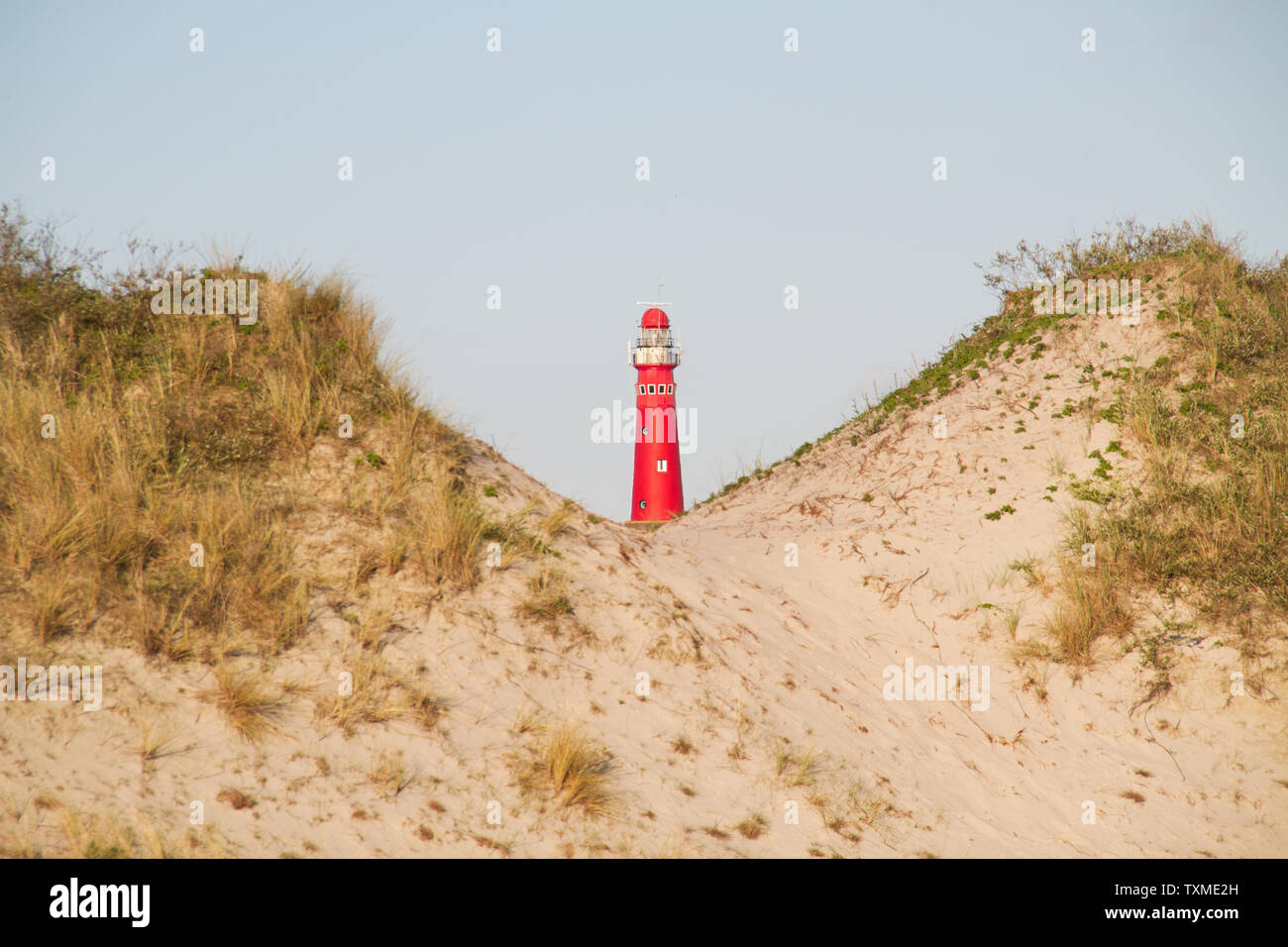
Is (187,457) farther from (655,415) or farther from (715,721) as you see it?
(655,415)

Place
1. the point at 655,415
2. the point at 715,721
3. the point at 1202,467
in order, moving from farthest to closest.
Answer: the point at 655,415
the point at 1202,467
the point at 715,721

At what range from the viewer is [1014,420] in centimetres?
1620

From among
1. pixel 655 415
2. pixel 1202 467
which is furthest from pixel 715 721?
pixel 655 415

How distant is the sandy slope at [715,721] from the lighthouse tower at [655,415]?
72.1 ft

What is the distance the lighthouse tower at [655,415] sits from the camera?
122 feet

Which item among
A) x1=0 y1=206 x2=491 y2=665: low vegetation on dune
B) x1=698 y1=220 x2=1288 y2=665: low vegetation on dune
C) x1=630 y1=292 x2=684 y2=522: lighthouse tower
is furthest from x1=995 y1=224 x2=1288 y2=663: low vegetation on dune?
x1=630 y1=292 x2=684 y2=522: lighthouse tower

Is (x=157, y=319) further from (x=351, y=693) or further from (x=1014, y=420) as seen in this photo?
(x=1014, y=420)

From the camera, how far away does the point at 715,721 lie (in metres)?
9.91

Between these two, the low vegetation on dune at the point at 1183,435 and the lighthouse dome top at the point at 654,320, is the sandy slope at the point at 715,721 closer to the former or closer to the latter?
the low vegetation on dune at the point at 1183,435

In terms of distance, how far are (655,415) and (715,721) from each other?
91.5 ft

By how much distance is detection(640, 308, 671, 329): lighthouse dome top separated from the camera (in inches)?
1479

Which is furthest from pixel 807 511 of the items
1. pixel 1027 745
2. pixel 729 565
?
pixel 1027 745

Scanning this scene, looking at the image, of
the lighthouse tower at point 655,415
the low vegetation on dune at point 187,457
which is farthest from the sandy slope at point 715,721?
the lighthouse tower at point 655,415
